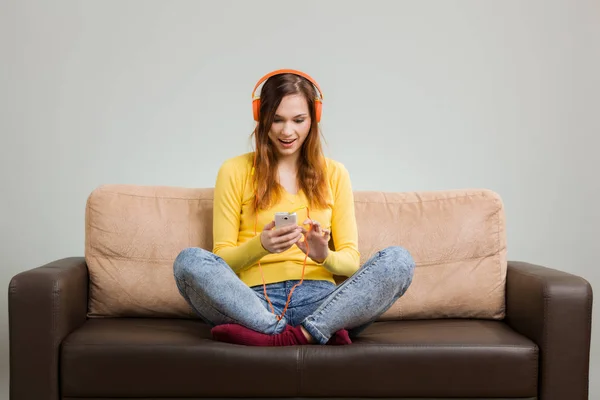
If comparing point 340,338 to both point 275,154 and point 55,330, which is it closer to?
point 275,154

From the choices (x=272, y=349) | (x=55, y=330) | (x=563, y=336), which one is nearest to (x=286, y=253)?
(x=272, y=349)

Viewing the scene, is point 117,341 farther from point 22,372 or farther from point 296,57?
point 296,57

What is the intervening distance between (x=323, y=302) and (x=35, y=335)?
93cm

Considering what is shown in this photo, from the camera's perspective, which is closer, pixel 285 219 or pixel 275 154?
pixel 285 219

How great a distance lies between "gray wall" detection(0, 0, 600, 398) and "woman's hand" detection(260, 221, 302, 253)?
1.28 meters

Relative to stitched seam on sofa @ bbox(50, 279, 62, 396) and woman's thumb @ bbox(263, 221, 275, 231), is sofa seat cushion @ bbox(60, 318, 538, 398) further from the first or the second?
woman's thumb @ bbox(263, 221, 275, 231)

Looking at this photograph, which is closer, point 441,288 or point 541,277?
point 541,277

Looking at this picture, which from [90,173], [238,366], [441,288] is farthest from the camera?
[90,173]

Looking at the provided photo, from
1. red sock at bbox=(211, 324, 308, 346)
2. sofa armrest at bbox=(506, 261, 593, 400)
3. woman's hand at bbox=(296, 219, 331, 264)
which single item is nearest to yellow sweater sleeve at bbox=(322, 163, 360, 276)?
woman's hand at bbox=(296, 219, 331, 264)

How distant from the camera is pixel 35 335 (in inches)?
96.3

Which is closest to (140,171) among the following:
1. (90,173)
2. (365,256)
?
(90,173)

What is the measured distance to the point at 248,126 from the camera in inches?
145

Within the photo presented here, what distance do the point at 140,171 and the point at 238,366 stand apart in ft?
5.12

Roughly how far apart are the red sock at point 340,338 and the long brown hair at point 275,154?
1.70 ft
